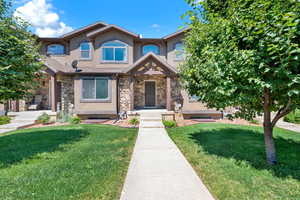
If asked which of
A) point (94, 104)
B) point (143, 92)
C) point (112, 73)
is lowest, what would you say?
point (94, 104)

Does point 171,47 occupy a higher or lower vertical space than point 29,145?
higher

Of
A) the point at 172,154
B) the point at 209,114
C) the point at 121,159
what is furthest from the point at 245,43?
the point at 209,114

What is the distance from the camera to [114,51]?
13898mm

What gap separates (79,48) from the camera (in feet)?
47.9

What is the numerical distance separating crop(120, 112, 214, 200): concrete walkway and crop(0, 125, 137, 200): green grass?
28 centimetres

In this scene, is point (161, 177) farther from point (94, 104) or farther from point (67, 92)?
point (67, 92)

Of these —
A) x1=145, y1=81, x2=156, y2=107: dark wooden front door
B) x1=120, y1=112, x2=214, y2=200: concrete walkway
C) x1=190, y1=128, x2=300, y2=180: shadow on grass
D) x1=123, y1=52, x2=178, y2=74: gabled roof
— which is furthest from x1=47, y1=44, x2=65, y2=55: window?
x1=190, y1=128, x2=300, y2=180: shadow on grass

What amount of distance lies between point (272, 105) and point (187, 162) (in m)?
3.00

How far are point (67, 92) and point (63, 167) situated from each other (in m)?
10.8

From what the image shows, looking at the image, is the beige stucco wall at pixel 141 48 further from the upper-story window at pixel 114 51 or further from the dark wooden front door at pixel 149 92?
the dark wooden front door at pixel 149 92

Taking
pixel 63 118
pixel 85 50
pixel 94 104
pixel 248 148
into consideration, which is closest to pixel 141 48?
pixel 85 50

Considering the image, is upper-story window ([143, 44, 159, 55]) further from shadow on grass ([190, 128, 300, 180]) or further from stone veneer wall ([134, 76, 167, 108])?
shadow on grass ([190, 128, 300, 180])

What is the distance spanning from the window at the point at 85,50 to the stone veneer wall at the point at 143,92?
17.0 feet

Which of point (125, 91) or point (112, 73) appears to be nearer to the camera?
point (112, 73)
